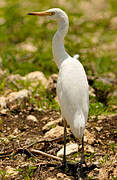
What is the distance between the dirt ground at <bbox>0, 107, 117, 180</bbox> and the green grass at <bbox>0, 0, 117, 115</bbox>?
290 millimetres

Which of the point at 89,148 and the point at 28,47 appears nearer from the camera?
the point at 89,148

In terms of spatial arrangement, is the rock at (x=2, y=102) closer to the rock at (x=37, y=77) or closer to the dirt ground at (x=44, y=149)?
the dirt ground at (x=44, y=149)

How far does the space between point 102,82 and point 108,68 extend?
0.87 m

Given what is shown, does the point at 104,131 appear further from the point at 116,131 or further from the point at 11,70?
the point at 11,70

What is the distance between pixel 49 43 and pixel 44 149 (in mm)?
2933

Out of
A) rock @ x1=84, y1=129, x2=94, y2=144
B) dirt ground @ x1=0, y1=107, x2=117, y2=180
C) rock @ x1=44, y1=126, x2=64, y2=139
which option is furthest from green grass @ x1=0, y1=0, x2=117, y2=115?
rock @ x1=44, y1=126, x2=64, y2=139

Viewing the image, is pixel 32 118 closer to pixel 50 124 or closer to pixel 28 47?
pixel 50 124

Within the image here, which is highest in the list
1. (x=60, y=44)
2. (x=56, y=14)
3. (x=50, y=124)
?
(x=56, y=14)

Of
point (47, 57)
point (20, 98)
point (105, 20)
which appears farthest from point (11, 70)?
point (105, 20)

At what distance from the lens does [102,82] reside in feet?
15.4

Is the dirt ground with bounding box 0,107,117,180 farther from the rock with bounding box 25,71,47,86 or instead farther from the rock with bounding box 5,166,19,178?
the rock with bounding box 25,71,47,86

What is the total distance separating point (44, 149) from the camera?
3447 mm

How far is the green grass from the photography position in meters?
4.76

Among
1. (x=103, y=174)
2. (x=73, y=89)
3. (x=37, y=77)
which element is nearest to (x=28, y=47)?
(x=37, y=77)
